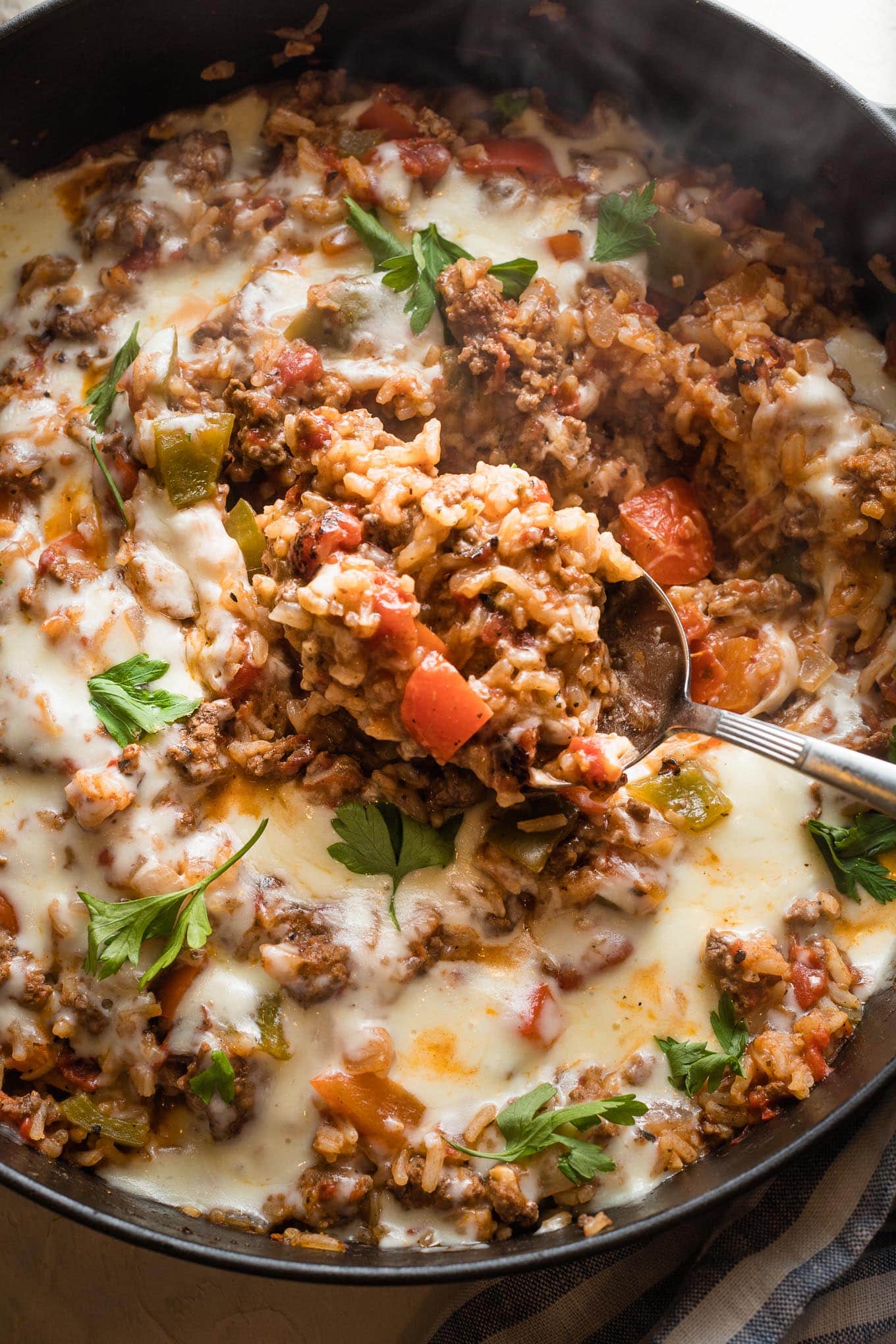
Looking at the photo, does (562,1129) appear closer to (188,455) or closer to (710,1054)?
(710,1054)

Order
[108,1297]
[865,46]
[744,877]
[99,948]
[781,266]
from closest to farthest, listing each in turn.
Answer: [99,948]
[744,877]
[108,1297]
[781,266]
[865,46]

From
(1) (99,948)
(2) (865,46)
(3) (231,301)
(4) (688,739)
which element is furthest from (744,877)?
(2) (865,46)

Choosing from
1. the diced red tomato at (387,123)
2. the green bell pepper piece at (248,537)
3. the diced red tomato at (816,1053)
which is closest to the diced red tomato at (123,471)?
the green bell pepper piece at (248,537)

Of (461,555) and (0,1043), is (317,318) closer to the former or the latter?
(461,555)

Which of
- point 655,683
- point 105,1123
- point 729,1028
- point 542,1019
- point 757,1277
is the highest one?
point 655,683

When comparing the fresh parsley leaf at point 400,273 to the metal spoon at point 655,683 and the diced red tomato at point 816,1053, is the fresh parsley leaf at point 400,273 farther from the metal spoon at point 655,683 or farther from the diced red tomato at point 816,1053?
the diced red tomato at point 816,1053

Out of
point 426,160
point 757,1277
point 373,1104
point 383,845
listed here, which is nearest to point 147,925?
point 383,845

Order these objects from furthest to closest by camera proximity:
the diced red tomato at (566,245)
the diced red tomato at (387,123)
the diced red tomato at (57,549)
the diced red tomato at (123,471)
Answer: the diced red tomato at (387,123) → the diced red tomato at (566,245) → the diced red tomato at (123,471) → the diced red tomato at (57,549)
